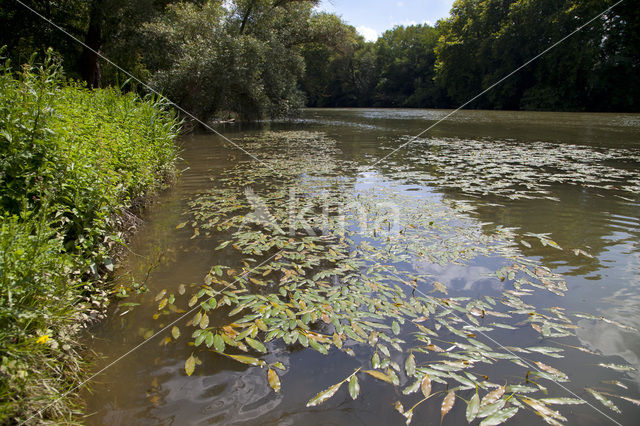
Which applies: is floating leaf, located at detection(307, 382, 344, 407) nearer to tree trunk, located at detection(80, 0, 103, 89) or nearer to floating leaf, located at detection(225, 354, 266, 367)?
floating leaf, located at detection(225, 354, 266, 367)

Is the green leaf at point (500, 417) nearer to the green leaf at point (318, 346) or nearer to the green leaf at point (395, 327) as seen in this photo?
the green leaf at point (395, 327)

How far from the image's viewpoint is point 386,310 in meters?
3.02

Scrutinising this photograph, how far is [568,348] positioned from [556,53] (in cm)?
4567

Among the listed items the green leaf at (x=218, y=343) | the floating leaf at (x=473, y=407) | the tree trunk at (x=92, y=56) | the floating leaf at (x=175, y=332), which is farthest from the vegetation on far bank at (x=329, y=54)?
the floating leaf at (x=473, y=407)

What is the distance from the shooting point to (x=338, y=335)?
269 cm

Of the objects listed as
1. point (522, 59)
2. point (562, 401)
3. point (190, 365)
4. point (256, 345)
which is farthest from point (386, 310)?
point (522, 59)

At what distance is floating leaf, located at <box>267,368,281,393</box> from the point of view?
222cm

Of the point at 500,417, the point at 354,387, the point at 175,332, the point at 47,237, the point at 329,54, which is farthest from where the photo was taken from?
the point at 329,54

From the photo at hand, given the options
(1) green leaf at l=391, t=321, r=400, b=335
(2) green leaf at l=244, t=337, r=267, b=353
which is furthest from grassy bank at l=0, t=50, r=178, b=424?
(1) green leaf at l=391, t=321, r=400, b=335

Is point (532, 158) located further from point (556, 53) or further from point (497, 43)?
point (497, 43)

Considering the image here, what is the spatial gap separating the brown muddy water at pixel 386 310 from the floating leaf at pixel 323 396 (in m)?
0.03

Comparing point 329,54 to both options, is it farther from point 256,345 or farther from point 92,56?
point 256,345

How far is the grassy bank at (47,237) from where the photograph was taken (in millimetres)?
1757

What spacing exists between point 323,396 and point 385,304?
1138 mm
